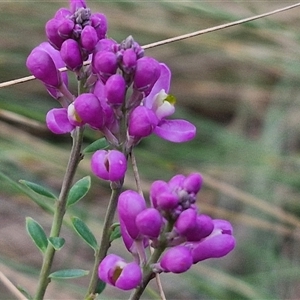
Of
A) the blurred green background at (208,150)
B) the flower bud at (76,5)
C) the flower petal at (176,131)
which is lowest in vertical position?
the blurred green background at (208,150)

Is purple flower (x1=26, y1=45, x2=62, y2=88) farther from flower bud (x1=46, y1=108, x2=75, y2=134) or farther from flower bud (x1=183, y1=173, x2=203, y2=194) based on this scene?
flower bud (x1=183, y1=173, x2=203, y2=194)

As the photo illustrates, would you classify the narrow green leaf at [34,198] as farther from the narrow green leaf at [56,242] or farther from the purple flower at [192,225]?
the purple flower at [192,225]

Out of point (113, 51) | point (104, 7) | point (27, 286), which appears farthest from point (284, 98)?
point (113, 51)

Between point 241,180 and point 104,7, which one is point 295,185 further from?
point 104,7

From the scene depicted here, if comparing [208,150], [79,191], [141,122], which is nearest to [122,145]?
[141,122]

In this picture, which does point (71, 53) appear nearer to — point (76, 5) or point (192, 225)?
point (76, 5)

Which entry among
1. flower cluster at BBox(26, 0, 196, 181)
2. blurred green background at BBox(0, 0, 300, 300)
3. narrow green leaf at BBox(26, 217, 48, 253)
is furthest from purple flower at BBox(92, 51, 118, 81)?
blurred green background at BBox(0, 0, 300, 300)

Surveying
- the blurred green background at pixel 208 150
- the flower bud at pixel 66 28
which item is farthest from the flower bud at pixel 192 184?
the blurred green background at pixel 208 150
